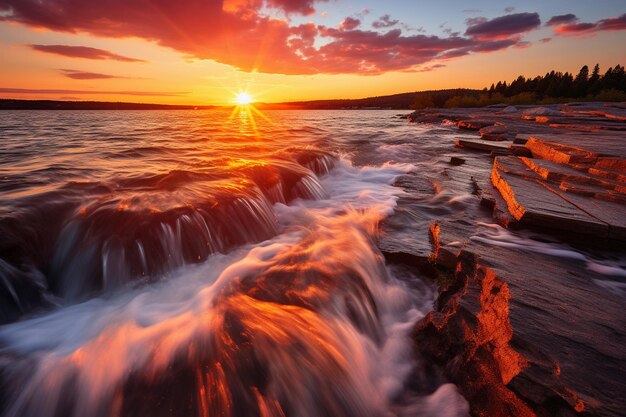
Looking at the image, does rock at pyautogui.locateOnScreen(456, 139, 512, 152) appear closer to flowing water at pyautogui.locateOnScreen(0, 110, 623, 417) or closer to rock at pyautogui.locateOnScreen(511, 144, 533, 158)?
rock at pyautogui.locateOnScreen(511, 144, 533, 158)

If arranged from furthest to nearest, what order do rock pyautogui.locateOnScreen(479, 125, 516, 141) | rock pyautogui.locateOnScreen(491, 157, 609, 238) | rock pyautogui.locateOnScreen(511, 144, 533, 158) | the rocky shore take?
rock pyautogui.locateOnScreen(479, 125, 516, 141)
rock pyautogui.locateOnScreen(511, 144, 533, 158)
rock pyautogui.locateOnScreen(491, 157, 609, 238)
the rocky shore

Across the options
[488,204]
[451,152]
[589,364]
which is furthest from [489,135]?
[589,364]

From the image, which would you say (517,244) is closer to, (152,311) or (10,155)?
(152,311)

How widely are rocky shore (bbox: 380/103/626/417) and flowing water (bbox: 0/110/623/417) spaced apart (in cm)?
28

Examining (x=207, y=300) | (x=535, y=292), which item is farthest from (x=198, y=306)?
(x=535, y=292)

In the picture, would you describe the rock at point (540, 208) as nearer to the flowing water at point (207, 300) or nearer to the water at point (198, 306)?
the flowing water at point (207, 300)

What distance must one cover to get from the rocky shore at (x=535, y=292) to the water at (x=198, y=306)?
1.34ft

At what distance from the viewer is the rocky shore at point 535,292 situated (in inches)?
77.9

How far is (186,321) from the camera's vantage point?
3.71m

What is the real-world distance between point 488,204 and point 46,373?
7247 mm

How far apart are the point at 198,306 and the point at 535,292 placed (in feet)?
12.9

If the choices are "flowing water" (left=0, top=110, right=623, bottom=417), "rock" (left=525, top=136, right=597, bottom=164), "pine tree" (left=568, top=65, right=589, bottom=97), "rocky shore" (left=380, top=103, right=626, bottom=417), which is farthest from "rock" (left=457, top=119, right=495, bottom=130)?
"pine tree" (left=568, top=65, right=589, bottom=97)

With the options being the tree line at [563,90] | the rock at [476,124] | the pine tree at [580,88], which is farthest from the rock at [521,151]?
the pine tree at [580,88]

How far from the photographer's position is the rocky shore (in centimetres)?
198
